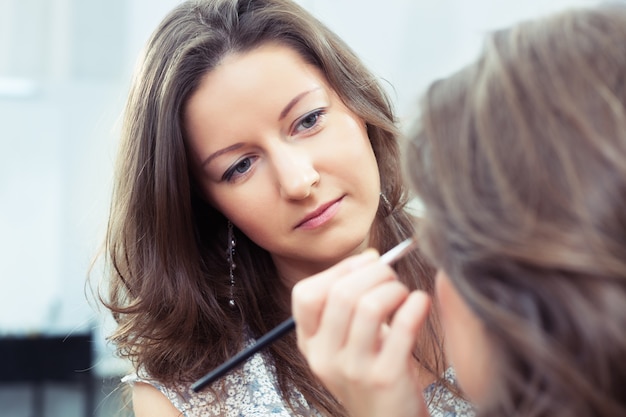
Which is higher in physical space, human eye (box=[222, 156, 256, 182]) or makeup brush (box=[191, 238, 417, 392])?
human eye (box=[222, 156, 256, 182])

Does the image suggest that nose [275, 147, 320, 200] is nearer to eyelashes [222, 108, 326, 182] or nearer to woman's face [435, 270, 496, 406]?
eyelashes [222, 108, 326, 182]

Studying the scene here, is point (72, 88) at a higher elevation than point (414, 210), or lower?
higher

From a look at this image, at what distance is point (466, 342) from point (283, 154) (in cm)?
50

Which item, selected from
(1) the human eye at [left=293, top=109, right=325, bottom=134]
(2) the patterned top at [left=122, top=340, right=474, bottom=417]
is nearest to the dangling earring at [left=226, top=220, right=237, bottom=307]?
(2) the patterned top at [left=122, top=340, right=474, bottom=417]

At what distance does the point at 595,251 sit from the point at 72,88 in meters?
1.95

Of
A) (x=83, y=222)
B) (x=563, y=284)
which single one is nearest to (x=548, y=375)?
(x=563, y=284)

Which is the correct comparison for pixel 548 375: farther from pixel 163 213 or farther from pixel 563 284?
pixel 163 213

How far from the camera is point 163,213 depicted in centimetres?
116

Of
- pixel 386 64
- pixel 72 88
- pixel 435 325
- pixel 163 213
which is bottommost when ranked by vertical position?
pixel 435 325

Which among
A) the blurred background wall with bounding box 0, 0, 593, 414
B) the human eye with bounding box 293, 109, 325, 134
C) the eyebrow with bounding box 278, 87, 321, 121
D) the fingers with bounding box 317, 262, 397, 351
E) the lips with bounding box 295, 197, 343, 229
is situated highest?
the blurred background wall with bounding box 0, 0, 593, 414

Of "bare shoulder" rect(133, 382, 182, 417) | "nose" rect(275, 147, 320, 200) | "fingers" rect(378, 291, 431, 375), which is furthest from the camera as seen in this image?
"bare shoulder" rect(133, 382, 182, 417)

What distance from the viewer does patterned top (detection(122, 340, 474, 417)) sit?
44.2 inches

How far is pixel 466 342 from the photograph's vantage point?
604mm

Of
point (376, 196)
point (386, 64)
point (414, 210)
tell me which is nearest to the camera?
point (376, 196)
